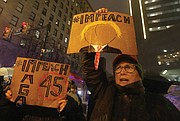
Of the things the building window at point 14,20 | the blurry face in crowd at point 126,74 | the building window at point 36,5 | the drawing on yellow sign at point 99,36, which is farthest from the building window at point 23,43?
the blurry face in crowd at point 126,74

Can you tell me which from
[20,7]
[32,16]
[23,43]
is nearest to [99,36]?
[23,43]

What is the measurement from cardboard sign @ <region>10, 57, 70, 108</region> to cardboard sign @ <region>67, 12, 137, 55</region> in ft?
1.26

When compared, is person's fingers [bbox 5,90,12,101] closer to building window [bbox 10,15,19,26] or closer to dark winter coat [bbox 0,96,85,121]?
dark winter coat [bbox 0,96,85,121]

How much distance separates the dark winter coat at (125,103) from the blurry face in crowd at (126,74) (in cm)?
6

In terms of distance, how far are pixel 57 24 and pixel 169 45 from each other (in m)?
25.9

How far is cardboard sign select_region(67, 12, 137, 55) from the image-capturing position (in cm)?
199

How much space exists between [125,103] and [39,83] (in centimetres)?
116

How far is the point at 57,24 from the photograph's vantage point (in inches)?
1098

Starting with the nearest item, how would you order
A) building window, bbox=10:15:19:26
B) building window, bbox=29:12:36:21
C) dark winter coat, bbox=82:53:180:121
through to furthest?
1. dark winter coat, bbox=82:53:180:121
2. building window, bbox=10:15:19:26
3. building window, bbox=29:12:36:21

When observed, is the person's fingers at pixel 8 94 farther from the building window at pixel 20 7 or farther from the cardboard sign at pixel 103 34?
the building window at pixel 20 7

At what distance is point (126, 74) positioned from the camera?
198cm

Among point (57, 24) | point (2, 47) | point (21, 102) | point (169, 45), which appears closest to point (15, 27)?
point (2, 47)

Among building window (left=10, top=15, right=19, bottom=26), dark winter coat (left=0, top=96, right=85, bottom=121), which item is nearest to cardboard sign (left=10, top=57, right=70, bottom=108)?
dark winter coat (left=0, top=96, right=85, bottom=121)

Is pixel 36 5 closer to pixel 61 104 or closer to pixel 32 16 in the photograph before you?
pixel 32 16
